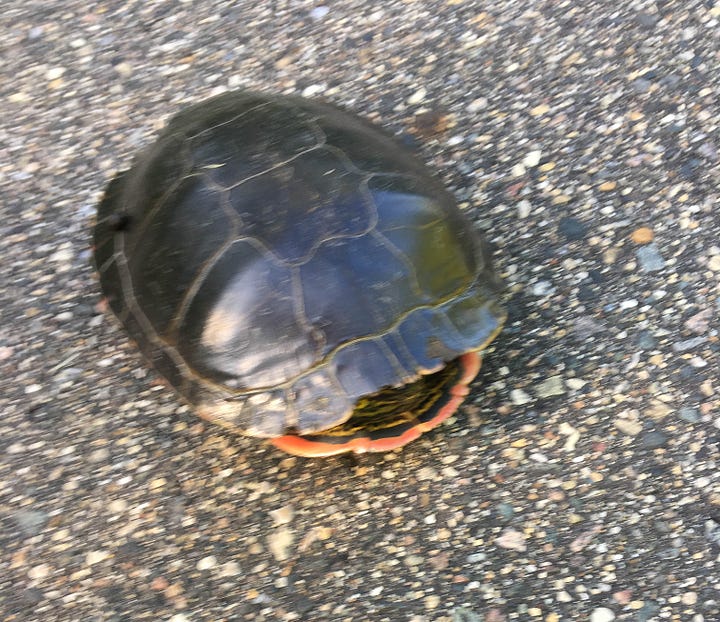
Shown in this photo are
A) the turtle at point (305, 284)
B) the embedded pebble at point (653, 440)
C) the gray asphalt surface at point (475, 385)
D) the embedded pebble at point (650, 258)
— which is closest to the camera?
the turtle at point (305, 284)

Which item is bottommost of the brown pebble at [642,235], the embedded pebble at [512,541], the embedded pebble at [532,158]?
the embedded pebble at [512,541]

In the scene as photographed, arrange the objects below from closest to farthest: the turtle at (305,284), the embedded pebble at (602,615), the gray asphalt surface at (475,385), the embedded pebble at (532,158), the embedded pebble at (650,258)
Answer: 1. the turtle at (305,284)
2. the embedded pebble at (602,615)
3. the gray asphalt surface at (475,385)
4. the embedded pebble at (650,258)
5. the embedded pebble at (532,158)

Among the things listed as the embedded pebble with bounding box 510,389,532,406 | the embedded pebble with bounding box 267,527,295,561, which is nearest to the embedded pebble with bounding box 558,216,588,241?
the embedded pebble with bounding box 510,389,532,406

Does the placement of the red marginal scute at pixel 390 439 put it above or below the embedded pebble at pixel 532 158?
below

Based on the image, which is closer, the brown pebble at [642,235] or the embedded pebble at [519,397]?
the embedded pebble at [519,397]

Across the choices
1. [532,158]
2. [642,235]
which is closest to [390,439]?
[642,235]

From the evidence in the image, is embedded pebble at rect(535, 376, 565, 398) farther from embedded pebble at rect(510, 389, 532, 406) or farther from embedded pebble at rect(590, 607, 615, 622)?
embedded pebble at rect(590, 607, 615, 622)

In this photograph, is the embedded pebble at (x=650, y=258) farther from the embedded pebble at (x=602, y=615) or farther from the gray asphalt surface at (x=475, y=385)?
the embedded pebble at (x=602, y=615)

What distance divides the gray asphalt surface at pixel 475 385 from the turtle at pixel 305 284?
34cm

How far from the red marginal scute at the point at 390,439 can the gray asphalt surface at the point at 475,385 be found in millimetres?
194

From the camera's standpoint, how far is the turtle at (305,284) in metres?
2.25

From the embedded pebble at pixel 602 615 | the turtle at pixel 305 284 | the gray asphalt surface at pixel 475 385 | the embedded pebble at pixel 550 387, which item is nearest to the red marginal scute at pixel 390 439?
the turtle at pixel 305 284

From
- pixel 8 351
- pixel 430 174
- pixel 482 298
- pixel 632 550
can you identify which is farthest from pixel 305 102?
pixel 632 550

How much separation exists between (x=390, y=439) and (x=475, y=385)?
0.49 m
